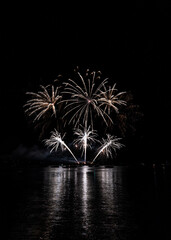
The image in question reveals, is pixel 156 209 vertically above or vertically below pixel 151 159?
below

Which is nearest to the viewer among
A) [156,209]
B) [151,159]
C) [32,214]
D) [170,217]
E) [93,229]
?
[93,229]

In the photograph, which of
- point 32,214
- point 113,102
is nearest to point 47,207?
point 32,214

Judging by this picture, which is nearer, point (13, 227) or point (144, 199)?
point (13, 227)

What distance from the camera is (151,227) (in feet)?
33.1

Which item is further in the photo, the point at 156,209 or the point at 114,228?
the point at 156,209

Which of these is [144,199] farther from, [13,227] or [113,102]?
[113,102]

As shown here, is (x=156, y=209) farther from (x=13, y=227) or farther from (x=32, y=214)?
(x=13, y=227)

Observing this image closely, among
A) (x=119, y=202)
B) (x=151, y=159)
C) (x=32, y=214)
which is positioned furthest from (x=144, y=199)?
(x=151, y=159)

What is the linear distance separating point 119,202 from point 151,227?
5554 millimetres

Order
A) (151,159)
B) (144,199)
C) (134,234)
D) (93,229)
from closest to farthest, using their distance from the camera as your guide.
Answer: (134,234)
(93,229)
(144,199)
(151,159)

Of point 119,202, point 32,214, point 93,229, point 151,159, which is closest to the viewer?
point 93,229

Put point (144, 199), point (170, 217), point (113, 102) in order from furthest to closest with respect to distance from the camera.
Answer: point (113, 102) → point (144, 199) → point (170, 217)

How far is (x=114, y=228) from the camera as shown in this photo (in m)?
9.89

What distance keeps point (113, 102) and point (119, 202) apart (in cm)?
2914
